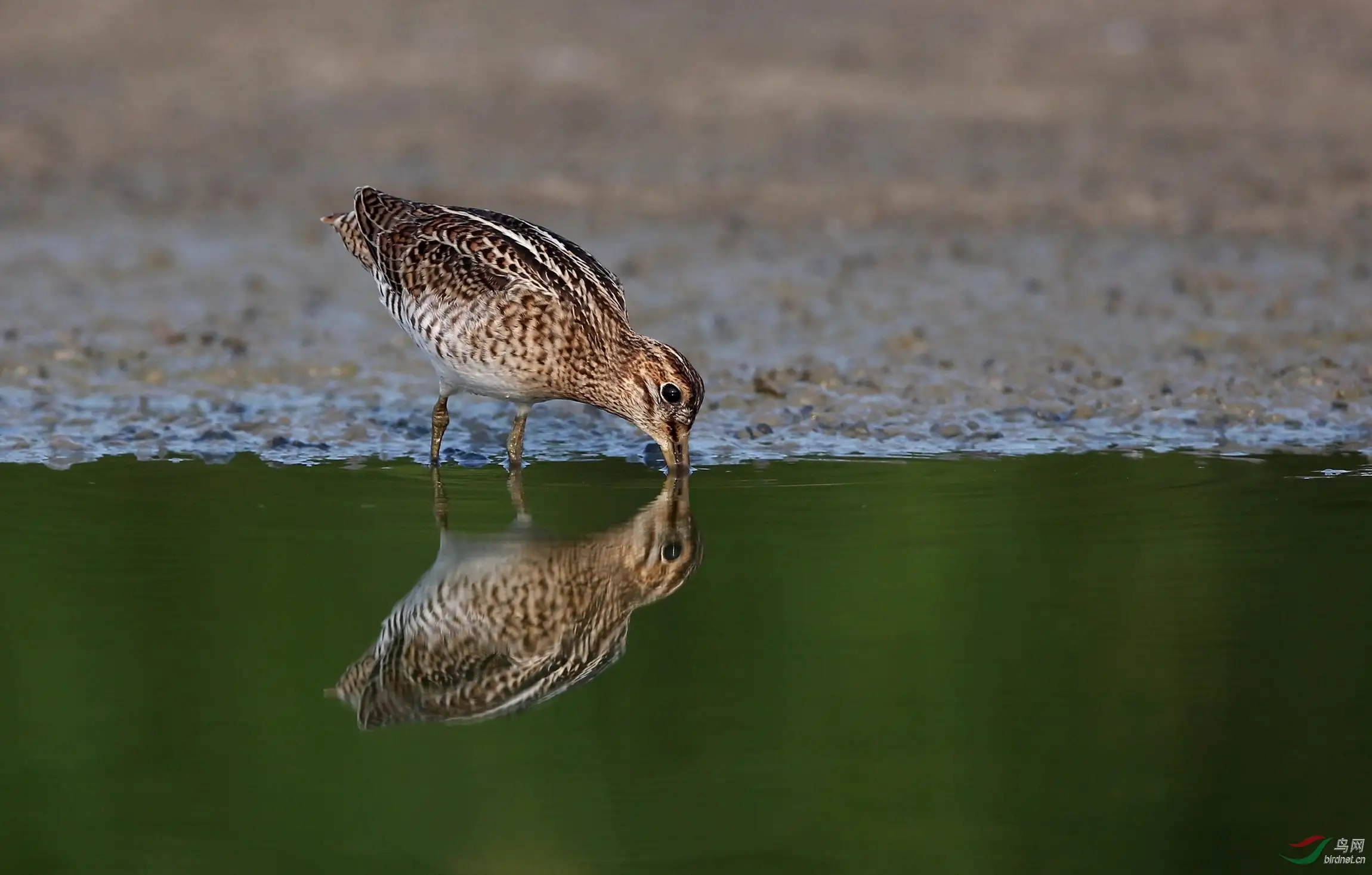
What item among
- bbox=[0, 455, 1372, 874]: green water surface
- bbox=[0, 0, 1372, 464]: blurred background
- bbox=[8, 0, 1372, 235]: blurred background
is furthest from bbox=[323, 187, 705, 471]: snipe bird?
bbox=[8, 0, 1372, 235]: blurred background

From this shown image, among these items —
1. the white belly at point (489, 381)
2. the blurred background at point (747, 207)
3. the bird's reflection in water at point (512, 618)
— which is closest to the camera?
the bird's reflection in water at point (512, 618)

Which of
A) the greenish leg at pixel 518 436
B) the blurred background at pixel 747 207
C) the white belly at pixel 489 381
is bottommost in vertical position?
the greenish leg at pixel 518 436

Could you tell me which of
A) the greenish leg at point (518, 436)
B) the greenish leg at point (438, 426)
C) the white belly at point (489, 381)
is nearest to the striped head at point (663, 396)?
the white belly at point (489, 381)

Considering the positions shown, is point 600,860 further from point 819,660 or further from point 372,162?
point 372,162

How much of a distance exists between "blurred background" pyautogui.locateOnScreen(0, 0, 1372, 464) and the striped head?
2.18ft

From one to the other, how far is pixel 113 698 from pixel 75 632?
70 cm

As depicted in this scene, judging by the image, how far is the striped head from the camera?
30.4 feet

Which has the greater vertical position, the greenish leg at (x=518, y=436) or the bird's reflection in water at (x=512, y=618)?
the greenish leg at (x=518, y=436)

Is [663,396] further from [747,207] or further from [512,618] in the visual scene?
[747,207]

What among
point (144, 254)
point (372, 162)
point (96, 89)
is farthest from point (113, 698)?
point (96, 89)

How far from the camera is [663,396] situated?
30.5ft

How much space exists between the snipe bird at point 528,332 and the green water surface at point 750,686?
445 millimetres

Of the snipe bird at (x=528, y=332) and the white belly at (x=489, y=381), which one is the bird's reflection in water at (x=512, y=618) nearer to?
the snipe bird at (x=528, y=332)

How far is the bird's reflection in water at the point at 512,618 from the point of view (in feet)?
21.4
